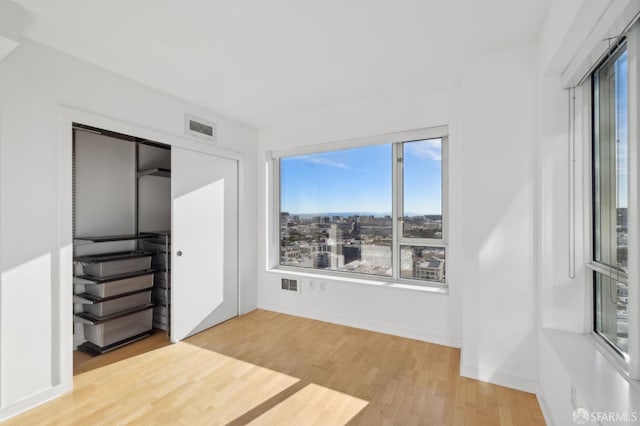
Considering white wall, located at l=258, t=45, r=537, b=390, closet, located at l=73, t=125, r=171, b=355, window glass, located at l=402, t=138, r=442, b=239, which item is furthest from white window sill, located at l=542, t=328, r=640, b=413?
closet, located at l=73, t=125, r=171, b=355

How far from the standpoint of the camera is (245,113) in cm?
370

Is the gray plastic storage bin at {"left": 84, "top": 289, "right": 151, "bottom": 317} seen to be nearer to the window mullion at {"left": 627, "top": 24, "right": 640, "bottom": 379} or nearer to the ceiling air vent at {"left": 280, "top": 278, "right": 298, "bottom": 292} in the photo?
the ceiling air vent at {"left": 280, "top": 278, "right": 298, "bottom": 292}

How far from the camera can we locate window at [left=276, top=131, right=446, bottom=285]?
10.7 feet

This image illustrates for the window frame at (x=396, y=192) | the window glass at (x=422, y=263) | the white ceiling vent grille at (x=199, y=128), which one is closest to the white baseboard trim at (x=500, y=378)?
the window frame at (x=396, y=192)

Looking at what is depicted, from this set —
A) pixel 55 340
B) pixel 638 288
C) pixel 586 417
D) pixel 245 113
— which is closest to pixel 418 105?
pixel 245 113

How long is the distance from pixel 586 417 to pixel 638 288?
0.64 metres

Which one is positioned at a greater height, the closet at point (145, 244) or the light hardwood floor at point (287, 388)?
the closet at point (145, 244)

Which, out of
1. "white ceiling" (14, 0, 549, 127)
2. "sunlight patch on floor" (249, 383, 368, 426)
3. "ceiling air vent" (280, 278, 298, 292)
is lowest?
"sunlight patch on floor" (249, 383, 368, 426)

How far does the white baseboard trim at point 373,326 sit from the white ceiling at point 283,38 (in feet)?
8.66

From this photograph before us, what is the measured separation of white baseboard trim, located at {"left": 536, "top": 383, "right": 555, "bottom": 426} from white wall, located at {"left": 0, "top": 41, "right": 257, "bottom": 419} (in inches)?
139

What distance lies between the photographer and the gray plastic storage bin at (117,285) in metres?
2.94

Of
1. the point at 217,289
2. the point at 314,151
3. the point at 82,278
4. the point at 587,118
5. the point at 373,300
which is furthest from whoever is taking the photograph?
the point at 314,151

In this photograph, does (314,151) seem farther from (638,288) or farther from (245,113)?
(638,288)

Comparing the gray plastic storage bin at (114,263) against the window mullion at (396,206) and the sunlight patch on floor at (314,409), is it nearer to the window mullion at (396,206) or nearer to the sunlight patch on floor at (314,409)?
the sunlight patch on floor at (314,409)
